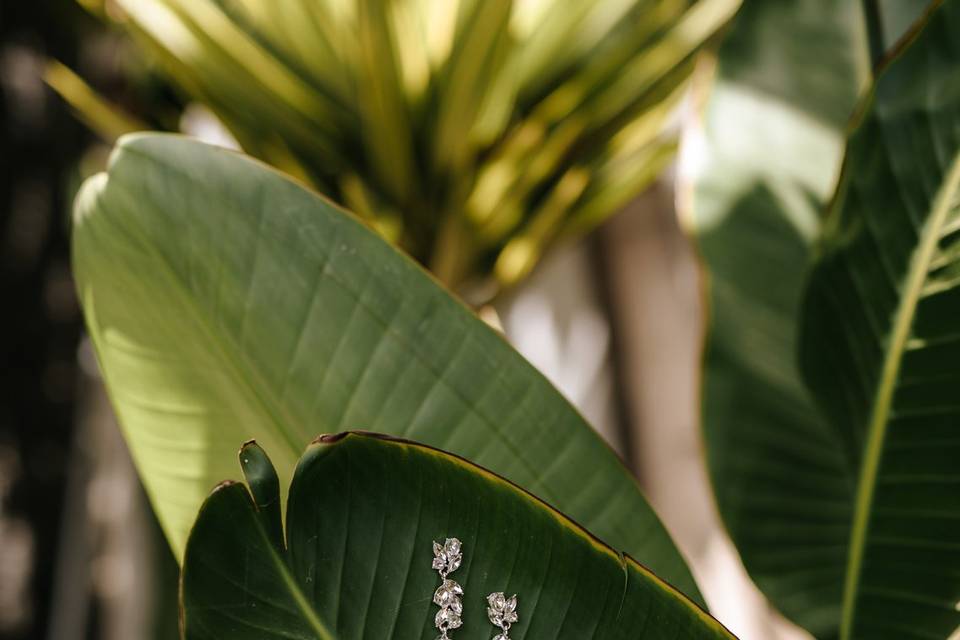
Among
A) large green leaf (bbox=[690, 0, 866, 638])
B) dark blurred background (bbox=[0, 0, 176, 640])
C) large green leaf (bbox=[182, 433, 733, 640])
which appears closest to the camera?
large green leaf (bbox=[182, 433, 733, 640])

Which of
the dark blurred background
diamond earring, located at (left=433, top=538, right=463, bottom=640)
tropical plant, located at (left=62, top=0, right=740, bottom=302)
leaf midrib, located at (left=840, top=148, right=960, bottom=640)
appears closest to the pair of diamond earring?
diamond earring, located at (left=433, top=538, right=463, bottom=640)

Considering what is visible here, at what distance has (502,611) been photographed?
254mm

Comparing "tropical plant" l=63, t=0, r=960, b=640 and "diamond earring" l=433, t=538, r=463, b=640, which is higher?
"tropical plant" l=63, t=0, r=960, b=640

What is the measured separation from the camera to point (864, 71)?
1.62 feet

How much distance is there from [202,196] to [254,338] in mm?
58

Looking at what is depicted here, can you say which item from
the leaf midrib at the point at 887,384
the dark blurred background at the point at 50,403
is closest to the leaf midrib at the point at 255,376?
the leaf midrib at the point at 887,384

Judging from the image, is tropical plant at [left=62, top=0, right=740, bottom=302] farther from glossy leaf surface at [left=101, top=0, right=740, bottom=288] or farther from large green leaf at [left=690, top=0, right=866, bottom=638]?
large green leaf at [left=690, top=0, right=866, bottom=638]

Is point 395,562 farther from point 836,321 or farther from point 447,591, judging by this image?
point 836,321

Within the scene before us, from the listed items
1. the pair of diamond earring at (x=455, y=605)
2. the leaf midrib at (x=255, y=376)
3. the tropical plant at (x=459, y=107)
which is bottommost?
the pair of diamond earring at (x=455, y=605)

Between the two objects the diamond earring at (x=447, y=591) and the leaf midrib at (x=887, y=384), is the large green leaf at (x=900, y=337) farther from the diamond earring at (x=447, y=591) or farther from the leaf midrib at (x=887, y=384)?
the diamond earring at (x=447, y=591)

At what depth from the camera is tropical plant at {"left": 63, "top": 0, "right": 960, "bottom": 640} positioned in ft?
0.81

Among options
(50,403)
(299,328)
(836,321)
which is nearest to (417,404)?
(299,328)

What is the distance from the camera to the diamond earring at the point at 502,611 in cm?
25

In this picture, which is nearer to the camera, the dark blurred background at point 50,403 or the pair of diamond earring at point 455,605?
the pair of diamond earring at point 455,605
